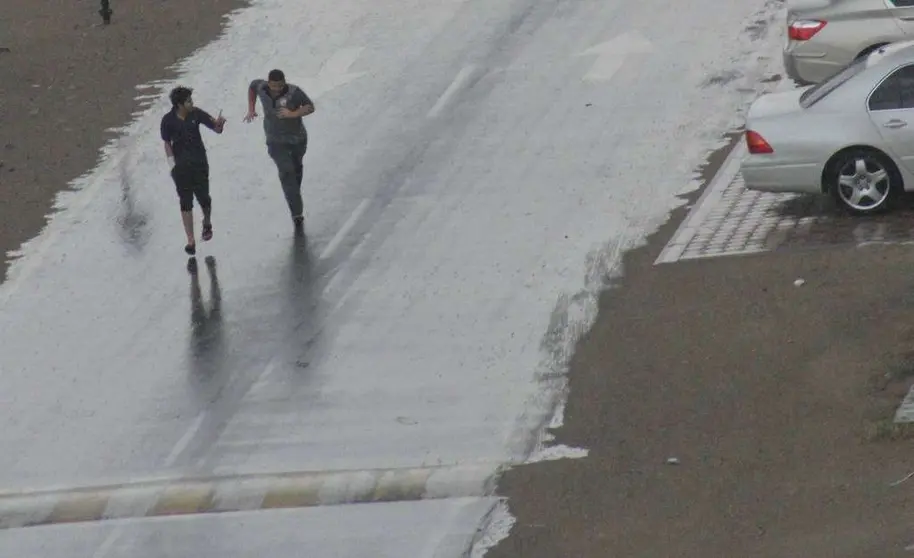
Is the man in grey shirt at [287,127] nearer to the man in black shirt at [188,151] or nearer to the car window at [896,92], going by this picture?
the man in black shirt at [188,151]

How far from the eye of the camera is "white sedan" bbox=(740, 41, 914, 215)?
16516mm

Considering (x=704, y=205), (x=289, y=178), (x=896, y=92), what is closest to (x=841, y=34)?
(x=704, y=205)

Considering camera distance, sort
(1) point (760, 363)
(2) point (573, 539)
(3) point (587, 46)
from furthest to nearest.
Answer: (3) point (587, 46) < (1) point (760, 363) < (2) point (573, 539)

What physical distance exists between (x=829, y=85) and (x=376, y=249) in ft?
13.7

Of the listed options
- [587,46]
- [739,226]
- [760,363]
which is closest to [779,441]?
[760,363]

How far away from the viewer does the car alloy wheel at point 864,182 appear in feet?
54.4

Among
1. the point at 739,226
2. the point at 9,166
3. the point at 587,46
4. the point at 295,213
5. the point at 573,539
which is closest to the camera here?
the point at 573,539

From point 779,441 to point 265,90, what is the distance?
25.6 feet

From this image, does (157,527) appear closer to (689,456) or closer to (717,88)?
(689,456)

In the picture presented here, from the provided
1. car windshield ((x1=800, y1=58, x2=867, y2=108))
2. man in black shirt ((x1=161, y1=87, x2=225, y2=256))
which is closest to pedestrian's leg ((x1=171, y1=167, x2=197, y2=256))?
man in black shirt ((x1=161, y1=87, x2=225, y2=256))

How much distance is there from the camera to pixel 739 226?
16.9 metres

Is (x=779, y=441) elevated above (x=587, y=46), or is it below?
above

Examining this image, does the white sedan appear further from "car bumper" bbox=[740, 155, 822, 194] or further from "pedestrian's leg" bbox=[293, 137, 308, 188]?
"pedestrian's leg" bbox=[293, 137, 308, 188]

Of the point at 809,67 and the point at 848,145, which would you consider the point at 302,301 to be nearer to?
the point at 848,145
